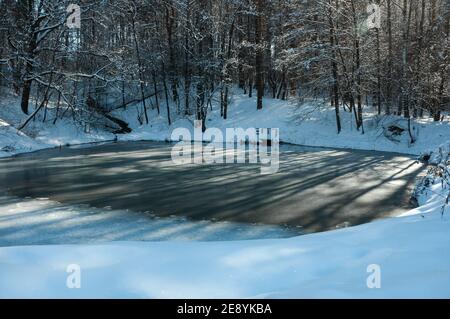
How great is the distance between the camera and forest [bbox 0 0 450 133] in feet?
81.2

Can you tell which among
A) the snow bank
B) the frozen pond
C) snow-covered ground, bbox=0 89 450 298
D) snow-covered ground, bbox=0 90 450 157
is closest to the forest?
snow-covered ground, bbox=0 90 450 157

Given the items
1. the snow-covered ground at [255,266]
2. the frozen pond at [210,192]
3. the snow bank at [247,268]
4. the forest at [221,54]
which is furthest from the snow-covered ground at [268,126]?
the snow bank at [247,268]

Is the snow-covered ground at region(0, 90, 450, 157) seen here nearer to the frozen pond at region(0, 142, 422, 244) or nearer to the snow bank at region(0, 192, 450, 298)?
the frozen pond at region(0, 142, 422, 244)

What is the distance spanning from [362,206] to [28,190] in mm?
9528

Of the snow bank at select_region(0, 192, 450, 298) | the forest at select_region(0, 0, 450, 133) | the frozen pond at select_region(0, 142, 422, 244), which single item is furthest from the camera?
the forest at select_region(0, 0, 450, 133)

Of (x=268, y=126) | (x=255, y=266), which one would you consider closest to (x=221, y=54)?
(x=268, y=126)

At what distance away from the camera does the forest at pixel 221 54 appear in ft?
81.2

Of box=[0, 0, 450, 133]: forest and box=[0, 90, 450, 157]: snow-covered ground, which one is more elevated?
box=[0, 0, 450, 133]: forest

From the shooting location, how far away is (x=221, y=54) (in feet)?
100

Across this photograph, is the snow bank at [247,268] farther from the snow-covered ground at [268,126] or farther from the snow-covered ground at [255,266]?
the snow-covered ground at [268,126]

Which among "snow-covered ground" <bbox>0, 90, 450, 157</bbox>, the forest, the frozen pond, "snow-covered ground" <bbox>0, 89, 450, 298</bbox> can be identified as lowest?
the frozen pond

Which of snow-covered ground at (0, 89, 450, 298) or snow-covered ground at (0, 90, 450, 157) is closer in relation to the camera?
snow-covered ground at (0, 89, 450, 298)

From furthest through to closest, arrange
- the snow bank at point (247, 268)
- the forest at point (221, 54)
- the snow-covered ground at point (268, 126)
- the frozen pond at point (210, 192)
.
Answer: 1. the forest at point (221, 54)
2. the snow-covered ground at point (268, 126)
3. the frozen pond at point (210, 192)
4. the snow bank at point (247, 268)

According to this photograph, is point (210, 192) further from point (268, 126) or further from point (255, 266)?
point (268, 126)
